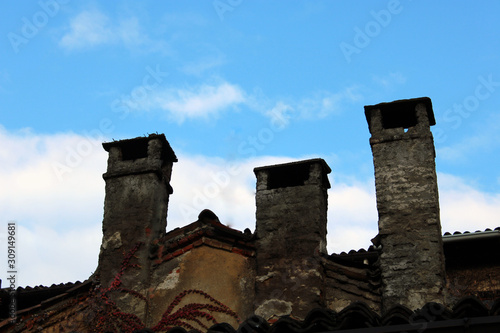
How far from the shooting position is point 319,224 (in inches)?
324

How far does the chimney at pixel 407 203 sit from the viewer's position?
296 inches

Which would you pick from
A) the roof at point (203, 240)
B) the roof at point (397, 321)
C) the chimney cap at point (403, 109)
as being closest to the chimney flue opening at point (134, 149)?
the roof at point (203, 240)

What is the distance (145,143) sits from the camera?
375 inches

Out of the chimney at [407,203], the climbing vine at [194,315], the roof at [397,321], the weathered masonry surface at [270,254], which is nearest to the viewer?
the roof at [397,321]

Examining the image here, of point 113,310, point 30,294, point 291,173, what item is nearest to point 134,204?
point 113,310

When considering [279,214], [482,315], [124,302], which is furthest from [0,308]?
[482,315]

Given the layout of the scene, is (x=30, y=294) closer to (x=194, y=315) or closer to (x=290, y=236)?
(x=194, y=315)

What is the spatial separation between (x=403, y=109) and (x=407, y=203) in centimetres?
144

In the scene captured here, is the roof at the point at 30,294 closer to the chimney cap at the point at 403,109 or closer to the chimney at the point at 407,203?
the chimney at the point at 407,203

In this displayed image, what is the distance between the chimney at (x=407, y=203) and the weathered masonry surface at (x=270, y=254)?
12 millimetres

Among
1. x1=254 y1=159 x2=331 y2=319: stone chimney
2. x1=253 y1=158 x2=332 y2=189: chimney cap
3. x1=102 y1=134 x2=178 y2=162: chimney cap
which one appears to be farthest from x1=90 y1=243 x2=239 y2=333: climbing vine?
x1=253 y1=158 x2=332 y2=189: chimney cap

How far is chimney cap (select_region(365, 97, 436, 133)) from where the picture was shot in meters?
8.65

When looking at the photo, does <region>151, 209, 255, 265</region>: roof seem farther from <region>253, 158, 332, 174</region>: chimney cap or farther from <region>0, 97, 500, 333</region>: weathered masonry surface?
<region>253, 158, 332, 174</region>: chimney cap

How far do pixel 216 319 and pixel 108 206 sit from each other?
2232 millimetres
